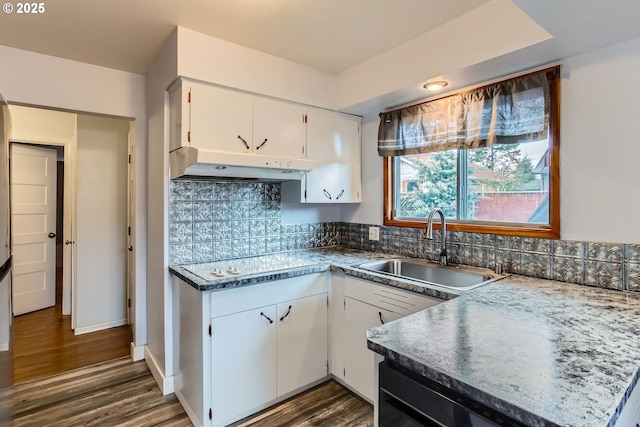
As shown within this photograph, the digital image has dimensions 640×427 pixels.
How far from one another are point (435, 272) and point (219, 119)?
174 cm

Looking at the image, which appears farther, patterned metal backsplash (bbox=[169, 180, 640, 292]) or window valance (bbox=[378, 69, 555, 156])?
window valance (bbox=[378, 69, 555, 156])

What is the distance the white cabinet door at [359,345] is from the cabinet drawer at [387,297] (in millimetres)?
41

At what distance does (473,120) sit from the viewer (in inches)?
84.0

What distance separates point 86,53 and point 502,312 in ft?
9.49

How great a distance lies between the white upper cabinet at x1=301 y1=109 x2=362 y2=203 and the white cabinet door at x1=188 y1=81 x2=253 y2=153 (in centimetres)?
54

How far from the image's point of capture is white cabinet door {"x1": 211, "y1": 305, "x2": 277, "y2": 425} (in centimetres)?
183

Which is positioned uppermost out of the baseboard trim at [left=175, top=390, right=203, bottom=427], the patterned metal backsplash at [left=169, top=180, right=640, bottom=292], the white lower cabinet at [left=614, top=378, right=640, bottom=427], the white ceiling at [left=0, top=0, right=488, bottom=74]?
the white ceiling at [left=0, top=0, right=488, bottom=74]

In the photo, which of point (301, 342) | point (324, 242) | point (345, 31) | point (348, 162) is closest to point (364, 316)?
point (301, 342)

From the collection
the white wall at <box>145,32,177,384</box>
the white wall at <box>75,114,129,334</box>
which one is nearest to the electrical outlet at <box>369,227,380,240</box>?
the white wall at <box>145,32,177,384</box>

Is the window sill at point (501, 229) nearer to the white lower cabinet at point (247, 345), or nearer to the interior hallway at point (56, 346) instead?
the white lower cabinet at point (247, 345)

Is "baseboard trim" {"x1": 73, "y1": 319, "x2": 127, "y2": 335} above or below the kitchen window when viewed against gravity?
below

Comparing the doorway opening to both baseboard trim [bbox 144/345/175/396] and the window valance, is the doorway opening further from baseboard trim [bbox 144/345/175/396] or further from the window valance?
the window valance

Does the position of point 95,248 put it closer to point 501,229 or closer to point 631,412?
point 501,229

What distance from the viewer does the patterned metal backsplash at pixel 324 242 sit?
5.46 ft
